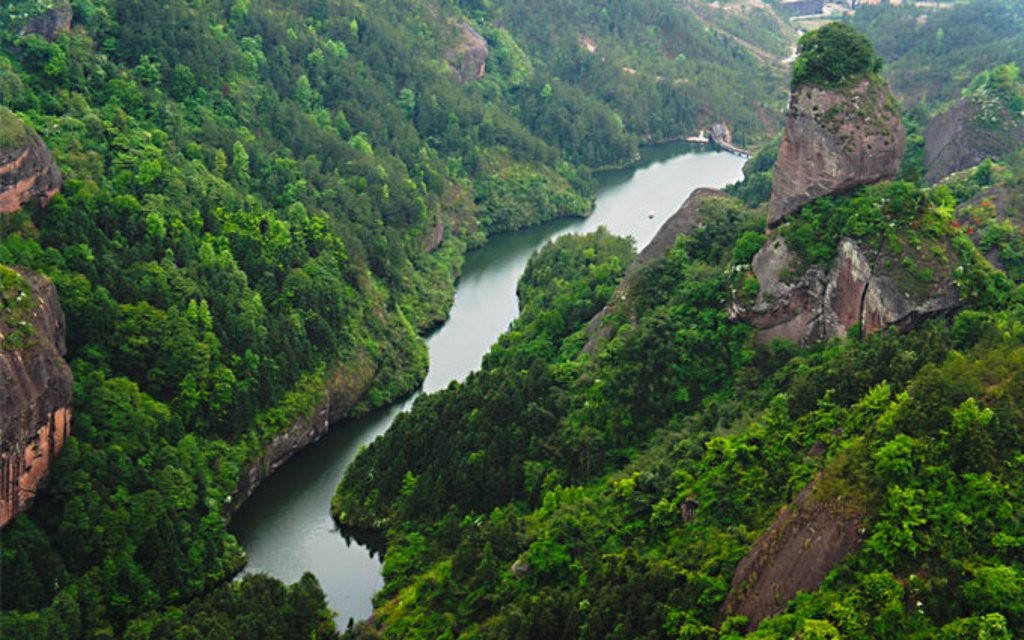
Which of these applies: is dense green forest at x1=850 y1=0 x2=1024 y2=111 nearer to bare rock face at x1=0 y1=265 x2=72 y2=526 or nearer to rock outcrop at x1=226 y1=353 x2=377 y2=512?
rock outcrop at x1=226 y1=353 x2=377 y2=512

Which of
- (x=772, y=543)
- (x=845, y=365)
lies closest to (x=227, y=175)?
(x=845, y=365)

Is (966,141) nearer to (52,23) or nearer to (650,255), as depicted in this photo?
(650,255)

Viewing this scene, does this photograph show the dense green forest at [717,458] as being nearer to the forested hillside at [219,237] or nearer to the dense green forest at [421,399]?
the dense green forest at [421,399]

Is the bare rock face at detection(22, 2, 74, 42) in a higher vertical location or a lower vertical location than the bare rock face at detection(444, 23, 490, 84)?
higher

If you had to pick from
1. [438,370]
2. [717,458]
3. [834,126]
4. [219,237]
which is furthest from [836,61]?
[219,237]

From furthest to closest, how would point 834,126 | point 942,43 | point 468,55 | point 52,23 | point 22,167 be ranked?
point 468,55, point 942,43, point 52,23, point 22,167, point 834,126

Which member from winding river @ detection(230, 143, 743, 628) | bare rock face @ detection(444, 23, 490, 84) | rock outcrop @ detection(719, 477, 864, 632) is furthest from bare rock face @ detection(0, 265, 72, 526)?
bare rock face @ detection(444, 23, 490, 84)
